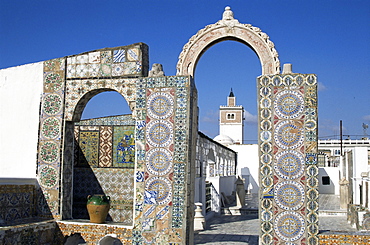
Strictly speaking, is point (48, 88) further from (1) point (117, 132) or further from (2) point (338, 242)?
(2) point (338, 242)

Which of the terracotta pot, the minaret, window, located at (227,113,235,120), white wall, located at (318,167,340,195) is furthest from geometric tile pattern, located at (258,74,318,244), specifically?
window, located at (227,113,235,120)

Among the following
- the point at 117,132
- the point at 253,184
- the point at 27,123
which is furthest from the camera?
the point at 253,184

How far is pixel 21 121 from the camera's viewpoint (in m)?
7.27

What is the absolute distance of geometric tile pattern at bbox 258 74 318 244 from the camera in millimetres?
5824

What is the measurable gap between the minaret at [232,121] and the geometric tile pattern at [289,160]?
3150cm

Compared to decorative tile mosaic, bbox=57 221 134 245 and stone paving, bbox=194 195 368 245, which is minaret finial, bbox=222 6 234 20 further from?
decorative tile mosaic, bbox=57 221 134 245

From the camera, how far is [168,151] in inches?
247

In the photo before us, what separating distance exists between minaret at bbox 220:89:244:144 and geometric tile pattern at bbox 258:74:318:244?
31.5m

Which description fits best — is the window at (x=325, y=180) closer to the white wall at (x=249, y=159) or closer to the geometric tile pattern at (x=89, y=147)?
the white wall at (x=249, y=159)

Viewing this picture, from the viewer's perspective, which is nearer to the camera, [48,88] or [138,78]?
[138,78]

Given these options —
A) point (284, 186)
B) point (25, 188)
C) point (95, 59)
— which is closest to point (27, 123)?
point (25, 188)

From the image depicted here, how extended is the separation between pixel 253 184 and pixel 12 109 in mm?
18305

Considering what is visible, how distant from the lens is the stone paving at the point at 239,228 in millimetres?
7927

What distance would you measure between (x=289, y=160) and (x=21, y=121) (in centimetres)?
435
